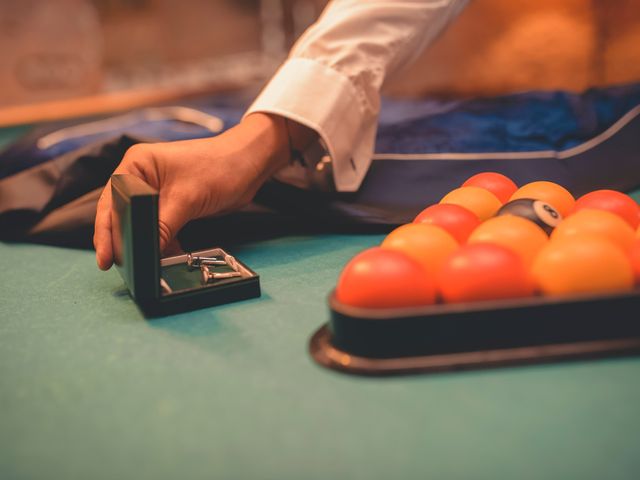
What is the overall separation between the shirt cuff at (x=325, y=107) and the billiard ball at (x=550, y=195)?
361 mm

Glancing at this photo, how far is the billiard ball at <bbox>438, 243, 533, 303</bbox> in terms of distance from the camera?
576 millimetres

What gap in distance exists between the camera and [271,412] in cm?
54

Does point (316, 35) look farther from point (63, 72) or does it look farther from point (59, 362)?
point (63, 72)

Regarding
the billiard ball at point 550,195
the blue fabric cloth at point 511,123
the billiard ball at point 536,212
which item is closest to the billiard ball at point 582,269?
the billiard ball at point 536,212

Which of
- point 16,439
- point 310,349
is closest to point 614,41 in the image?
point 310,349

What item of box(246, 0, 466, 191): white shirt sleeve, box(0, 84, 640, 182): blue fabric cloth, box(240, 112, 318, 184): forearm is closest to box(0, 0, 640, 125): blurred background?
box(0, 84, 640, 182): blue fabric cloth

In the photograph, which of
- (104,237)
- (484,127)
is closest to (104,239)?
(104,237)

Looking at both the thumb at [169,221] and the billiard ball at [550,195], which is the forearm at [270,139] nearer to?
the thumb at [169,221]

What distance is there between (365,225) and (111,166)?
0.46 metres

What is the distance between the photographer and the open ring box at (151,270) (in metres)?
0.69

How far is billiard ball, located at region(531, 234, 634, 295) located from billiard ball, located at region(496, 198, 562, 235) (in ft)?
0.51

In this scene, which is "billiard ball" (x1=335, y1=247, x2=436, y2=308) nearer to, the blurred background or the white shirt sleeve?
the white shirt sleeve

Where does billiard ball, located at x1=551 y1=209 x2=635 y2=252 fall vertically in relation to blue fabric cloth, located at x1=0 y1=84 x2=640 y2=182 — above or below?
above

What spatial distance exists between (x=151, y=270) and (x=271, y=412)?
27 centimetres
